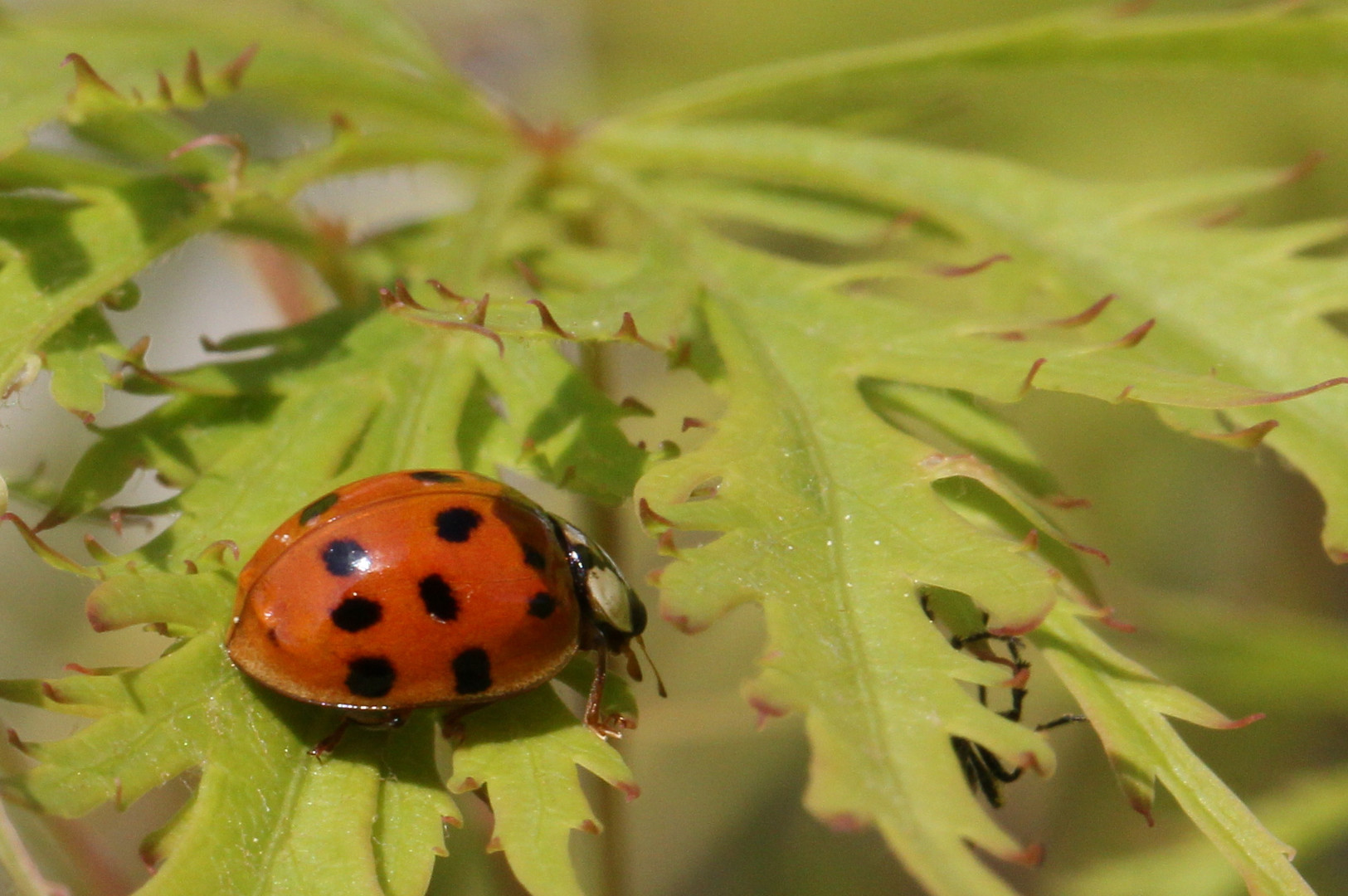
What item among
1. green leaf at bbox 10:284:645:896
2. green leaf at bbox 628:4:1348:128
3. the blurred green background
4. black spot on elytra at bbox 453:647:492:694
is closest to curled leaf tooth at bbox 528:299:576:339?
green leaf at bbox 10:284:645:896

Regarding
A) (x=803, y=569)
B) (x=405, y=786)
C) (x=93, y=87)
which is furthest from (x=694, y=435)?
(x=93, y=87)

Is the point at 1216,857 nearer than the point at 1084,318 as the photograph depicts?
No

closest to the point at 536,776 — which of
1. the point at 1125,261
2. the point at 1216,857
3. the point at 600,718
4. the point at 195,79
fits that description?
the point at 600,718

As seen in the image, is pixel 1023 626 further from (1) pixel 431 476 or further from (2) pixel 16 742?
(2) pixel 16 742

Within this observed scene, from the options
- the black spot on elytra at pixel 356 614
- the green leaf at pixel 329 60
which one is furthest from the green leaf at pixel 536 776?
the green leaf at pixel 329 60

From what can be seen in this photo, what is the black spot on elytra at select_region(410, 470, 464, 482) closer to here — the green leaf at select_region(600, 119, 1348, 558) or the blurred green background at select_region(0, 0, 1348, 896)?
the green leaf at select_region(600, 119, 1348, 558)

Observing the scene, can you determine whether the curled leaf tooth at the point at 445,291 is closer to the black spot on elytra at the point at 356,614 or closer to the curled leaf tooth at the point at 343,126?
the black spot on elytra at the point at 356,614

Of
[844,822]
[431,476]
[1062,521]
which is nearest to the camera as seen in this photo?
[844,822]
